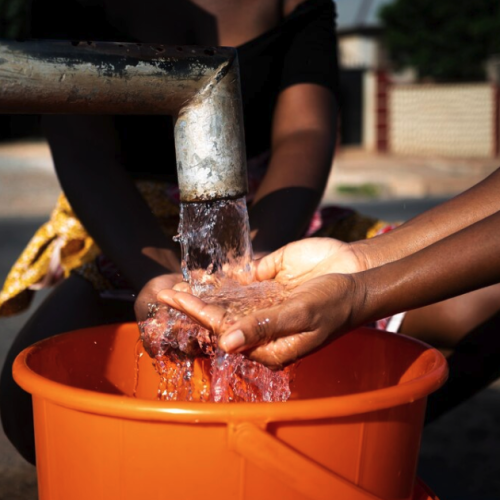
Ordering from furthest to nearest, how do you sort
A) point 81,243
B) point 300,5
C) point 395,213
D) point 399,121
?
point 399,121
point 395,213
point 81,243
point 300,5

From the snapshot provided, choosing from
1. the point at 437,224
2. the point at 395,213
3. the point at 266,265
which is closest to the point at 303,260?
the point at 266,265

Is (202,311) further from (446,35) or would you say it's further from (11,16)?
(446,35)

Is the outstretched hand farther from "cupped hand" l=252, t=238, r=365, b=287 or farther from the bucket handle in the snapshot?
"cupped hand" l=252, t=238, r=365, b=287

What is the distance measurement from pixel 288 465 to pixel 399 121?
52.5 ft

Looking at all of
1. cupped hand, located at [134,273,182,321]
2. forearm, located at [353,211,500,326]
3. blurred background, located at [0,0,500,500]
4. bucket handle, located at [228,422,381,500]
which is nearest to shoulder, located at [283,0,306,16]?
cupped hand, located at [134,273,182,321]

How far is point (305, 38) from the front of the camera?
1.97m

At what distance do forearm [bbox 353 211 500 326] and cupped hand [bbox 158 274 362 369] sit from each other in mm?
28

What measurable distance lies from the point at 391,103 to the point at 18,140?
9057 millimetres

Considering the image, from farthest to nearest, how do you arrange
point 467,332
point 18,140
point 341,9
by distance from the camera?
1. point 341,9
2. point 18,140
3. point 467,332

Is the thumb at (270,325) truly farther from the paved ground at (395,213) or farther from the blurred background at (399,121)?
the blurred background at (399,121)

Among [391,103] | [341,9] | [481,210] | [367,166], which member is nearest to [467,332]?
[481,210]

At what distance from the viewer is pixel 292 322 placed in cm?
114

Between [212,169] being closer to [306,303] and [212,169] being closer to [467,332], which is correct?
[306,303]

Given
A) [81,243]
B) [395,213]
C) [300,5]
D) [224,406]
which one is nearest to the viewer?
[224,406]
